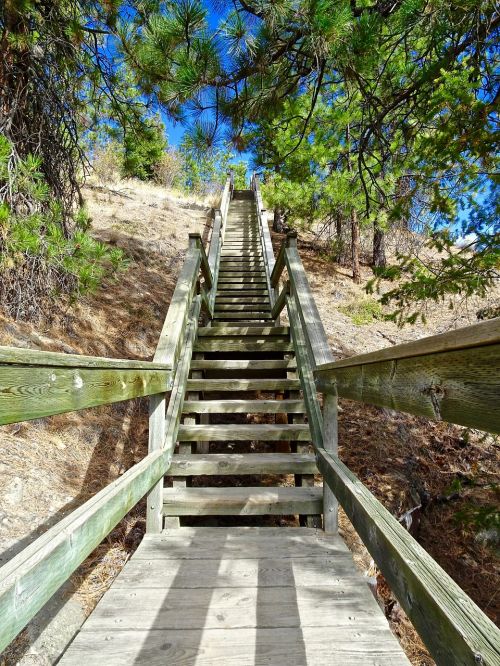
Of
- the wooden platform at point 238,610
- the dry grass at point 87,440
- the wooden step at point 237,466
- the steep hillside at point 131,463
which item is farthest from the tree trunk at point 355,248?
the wooden platform at point 238,610

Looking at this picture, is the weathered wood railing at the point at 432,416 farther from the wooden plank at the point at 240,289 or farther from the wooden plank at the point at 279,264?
the wooden plank at the point at 240,289

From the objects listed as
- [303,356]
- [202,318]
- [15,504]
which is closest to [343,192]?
[202,318]

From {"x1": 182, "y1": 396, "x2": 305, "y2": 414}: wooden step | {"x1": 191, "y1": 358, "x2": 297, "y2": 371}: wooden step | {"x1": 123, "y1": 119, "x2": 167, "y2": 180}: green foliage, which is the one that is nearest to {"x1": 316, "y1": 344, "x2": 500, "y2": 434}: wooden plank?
{"x1": 182, "y1": 396, "x2": 305, "y2": 414}: wooden step

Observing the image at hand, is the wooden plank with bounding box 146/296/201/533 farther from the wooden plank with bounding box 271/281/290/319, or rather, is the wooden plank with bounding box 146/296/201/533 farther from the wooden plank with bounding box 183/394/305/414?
the wooden plank with bounding box 271/281/290/319

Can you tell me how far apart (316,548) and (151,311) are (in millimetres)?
4452

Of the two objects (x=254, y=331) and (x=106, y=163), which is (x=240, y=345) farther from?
(x=106, y=163)

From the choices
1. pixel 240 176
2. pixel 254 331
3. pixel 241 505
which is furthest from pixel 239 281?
pixel 240 176

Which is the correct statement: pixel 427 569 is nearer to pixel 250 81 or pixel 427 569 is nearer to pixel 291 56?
pixel 250 81

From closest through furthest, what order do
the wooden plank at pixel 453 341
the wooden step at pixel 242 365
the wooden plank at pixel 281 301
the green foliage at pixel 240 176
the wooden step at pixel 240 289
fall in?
the wooden plank at pixel 453 341 → the wooden step at pixel 242 365 → the wooden plank at pixel 281 301 → the wooden step at pixel 240 289 → the green foliage at pixel 240 176

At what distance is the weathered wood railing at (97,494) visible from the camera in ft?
2.89

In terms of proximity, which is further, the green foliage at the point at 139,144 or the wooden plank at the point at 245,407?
the green foliage at the point at 139,144

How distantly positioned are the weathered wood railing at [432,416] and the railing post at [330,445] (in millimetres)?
448

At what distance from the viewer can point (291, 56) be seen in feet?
12.1

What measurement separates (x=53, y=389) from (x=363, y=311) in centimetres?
825
